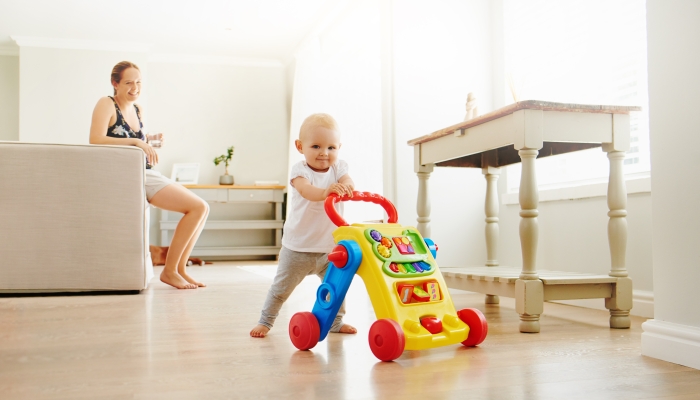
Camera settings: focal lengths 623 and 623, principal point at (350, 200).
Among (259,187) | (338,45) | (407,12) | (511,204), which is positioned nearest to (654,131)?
(511,204)

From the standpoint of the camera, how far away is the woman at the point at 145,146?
3.32m

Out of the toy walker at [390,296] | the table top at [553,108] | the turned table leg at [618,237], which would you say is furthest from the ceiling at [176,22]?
the toy walker at [390,296]

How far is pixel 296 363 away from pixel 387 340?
0.22m

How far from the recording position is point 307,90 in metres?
6.13

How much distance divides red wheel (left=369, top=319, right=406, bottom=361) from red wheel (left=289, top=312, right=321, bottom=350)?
0.57ft

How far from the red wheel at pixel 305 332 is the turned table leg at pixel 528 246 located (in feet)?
2.24

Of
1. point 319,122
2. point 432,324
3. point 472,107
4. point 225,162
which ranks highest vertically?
point 225,162

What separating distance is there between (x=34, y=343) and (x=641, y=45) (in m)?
2.27

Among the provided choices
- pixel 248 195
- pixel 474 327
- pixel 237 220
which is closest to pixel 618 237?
pixel 474 327

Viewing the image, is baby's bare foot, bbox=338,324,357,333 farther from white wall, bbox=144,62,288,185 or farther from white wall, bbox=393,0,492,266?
white wall, bbox=144,62,288,185

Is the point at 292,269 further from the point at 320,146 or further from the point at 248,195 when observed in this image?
the point at 248,195

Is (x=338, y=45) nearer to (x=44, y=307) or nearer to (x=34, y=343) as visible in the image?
(x=44, y=307)

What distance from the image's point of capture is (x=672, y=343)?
142 cm

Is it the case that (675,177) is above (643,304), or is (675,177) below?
above
